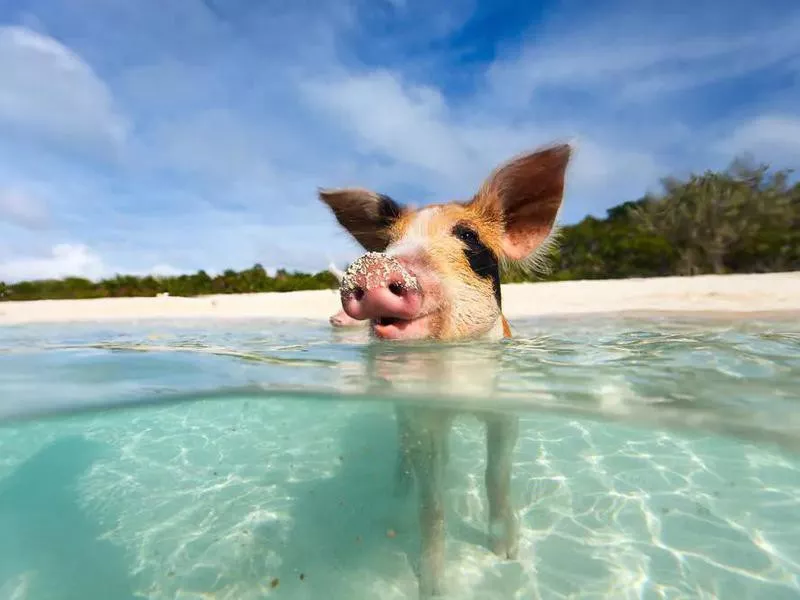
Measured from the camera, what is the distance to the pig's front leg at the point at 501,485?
3.76 meters

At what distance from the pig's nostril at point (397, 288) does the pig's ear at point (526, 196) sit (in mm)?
1372

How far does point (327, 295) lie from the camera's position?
16.0 m

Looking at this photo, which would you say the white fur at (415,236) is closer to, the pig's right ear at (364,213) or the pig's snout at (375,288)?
the pig's right ear at (364,213)

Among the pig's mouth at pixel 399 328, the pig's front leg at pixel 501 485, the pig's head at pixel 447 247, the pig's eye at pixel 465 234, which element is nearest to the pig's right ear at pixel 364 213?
the pig's head at pixel 447 247

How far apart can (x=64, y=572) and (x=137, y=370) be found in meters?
1.95

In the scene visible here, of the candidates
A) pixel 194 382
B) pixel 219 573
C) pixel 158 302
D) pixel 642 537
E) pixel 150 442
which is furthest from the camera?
pixel 158 302

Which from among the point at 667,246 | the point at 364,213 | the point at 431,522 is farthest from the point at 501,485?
the point at 667,246

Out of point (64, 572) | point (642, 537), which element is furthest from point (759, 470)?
point (64, 572)

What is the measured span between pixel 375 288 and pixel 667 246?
24756 millimetres

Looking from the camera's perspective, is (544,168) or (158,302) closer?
(544,168)

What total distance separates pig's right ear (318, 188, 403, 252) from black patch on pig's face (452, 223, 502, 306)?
618mm

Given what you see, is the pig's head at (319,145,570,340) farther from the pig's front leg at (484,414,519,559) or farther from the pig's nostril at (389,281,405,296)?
the pig's front leg at (484,414,519,559)

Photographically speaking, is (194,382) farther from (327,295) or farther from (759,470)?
(327,295)

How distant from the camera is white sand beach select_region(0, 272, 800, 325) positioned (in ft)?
37.4
